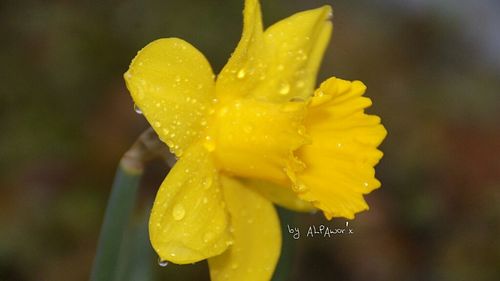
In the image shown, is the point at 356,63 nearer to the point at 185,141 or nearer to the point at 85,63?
the point at 85,63

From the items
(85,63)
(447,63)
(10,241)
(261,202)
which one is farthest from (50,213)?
(447,63)

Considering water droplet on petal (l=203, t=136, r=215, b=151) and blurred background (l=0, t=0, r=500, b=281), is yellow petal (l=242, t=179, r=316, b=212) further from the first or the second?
blurred background (l=0, t=0, r=500, b=281)

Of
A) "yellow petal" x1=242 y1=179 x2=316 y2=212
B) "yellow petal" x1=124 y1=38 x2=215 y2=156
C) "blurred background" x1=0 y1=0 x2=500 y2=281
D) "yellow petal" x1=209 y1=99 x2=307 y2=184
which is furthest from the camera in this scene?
"blurred background" x1=0 y1=0 x2=500 y2=281

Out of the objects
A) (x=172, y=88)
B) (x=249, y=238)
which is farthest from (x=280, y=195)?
(x=172, y=88)

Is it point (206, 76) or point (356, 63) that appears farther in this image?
point (356, 63)

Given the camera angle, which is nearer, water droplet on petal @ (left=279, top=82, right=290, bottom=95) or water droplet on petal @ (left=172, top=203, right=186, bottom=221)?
water droplet on petal @ (left=172, top=203, right=186, bottom=221)

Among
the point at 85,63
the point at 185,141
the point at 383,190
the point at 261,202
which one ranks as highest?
the point at 185,141

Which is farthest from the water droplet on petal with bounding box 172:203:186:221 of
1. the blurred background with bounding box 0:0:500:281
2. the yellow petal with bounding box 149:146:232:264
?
the blurred background with bounding box 0:0:500:281
